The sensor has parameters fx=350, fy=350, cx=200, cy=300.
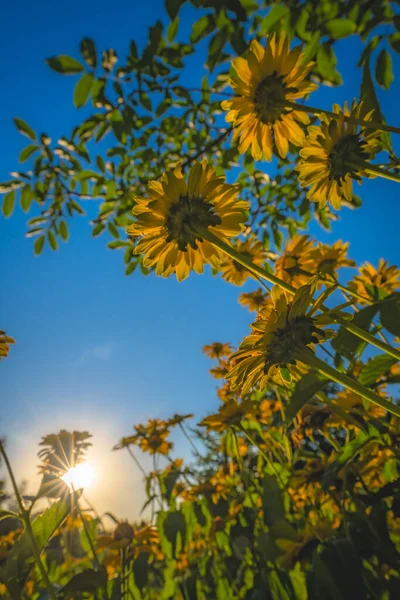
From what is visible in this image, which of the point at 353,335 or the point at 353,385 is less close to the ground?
the point at 353,335

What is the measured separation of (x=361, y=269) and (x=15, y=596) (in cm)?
203

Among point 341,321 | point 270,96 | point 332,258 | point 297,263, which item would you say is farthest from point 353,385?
point 332,258

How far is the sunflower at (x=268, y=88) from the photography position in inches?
37.3

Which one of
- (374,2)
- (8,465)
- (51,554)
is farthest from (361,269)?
(51,554)

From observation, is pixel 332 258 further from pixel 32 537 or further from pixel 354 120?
pixel 32 537

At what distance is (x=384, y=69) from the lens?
1.37m

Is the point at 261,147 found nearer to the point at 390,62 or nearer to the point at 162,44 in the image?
the point at 390,62

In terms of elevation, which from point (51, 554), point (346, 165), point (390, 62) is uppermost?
point (390, 62)

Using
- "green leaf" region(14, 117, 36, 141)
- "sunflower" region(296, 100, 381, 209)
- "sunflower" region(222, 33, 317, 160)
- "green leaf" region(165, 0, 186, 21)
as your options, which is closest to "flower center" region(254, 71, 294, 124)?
"sunflower" region(222, 33, 317, 160)

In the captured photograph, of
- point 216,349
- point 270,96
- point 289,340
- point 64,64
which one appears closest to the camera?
point 289,340

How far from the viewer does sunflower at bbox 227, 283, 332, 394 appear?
65cm

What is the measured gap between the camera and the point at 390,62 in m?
1.36

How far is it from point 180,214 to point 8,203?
1.71 m

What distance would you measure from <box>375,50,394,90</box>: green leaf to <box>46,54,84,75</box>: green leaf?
4.00ft
